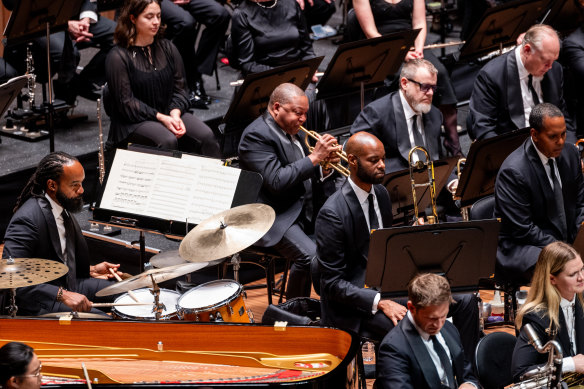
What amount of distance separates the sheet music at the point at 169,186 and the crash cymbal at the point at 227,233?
47cm

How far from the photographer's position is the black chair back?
4.02 m

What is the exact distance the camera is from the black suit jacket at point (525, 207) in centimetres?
529

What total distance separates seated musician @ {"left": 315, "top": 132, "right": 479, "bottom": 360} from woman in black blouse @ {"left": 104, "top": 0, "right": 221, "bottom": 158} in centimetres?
203

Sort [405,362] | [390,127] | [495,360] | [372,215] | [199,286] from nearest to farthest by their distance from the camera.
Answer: [405,362], [495,360], [199,286], [372,215], [390,127]

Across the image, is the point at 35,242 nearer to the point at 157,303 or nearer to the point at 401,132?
the point at 157,303

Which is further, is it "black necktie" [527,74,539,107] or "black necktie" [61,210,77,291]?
"black necktie" [527,74,539,107]

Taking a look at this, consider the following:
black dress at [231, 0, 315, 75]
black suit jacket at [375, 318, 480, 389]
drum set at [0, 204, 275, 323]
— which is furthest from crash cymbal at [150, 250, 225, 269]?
black dress at [231, 0, 315, 75]

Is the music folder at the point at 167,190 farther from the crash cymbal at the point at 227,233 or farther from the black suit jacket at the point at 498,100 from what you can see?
the black suit jacket at the point at 498,100

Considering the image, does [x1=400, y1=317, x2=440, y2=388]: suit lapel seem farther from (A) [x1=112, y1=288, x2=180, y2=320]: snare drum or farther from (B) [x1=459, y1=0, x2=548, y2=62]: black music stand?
(B) [x1=459, y1=0, x2=548, y2=62]: black music stand

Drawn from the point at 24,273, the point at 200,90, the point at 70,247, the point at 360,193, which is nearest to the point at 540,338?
the point at 360,193

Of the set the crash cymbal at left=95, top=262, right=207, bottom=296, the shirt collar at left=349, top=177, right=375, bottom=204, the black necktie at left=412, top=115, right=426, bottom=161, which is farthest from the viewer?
the black necktie at left=412, top=115, right=426, bottom=161

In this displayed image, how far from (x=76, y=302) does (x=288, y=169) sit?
5.11ft

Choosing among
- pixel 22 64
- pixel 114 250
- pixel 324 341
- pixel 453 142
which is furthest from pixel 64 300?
pixel 453 142

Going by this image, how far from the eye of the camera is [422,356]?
12.8ft
